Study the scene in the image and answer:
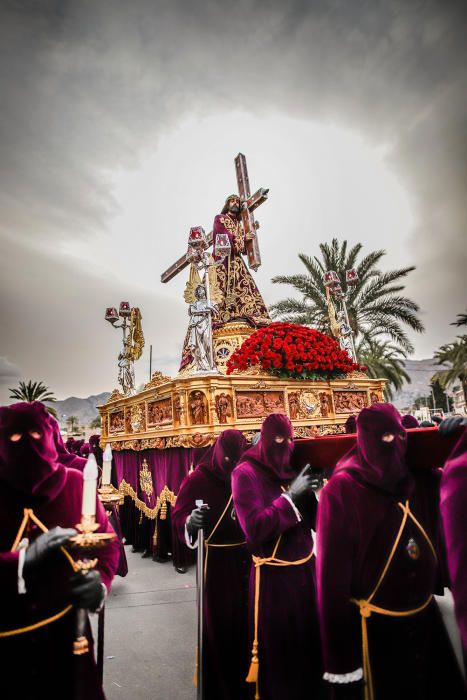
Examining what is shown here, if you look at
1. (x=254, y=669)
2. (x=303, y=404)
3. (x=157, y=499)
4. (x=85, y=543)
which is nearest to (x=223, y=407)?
(x=303, y=404)

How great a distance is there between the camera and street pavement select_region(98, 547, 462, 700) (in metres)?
3.11

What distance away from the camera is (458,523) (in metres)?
1.71

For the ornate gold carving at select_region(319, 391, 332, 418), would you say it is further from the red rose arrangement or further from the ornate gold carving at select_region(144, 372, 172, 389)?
the ornate gold carving at select_region(144, 372, 172, 389)

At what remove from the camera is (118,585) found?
5.79 meters

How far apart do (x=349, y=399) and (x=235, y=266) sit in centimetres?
445

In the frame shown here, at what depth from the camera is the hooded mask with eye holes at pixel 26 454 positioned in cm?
189

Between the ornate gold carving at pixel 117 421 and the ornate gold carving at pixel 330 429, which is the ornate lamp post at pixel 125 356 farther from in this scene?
the ornate gold carving at pixel 330 429

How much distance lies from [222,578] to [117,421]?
19.6 ft

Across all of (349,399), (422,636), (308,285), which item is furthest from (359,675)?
(308,285)

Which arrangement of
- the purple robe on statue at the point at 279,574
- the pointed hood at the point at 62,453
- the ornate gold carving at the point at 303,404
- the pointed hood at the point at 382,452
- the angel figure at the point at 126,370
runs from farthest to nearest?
the angel figure at the point at 126,370 < the ornate gold carving at the point at 303,404 < the purple robe on statue at the point at 279,574 < the pointed hood at the point at 62,453 < the pointed hood at the point at 382,452

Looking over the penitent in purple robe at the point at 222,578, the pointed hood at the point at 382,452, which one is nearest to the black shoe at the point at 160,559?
the penitent in purple robe at the point at 222,578

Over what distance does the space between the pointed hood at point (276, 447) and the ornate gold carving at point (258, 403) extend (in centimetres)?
290

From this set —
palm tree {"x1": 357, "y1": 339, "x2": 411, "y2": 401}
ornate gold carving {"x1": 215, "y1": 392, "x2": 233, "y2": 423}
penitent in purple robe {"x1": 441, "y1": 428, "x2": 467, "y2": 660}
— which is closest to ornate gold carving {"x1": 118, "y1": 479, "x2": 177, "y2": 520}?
ornate gold carving {"x1": 215, "y1": 392, "x2": 233, "y2": 423}

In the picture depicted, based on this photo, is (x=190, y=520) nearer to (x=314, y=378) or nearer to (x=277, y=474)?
(x=277, y=474)
